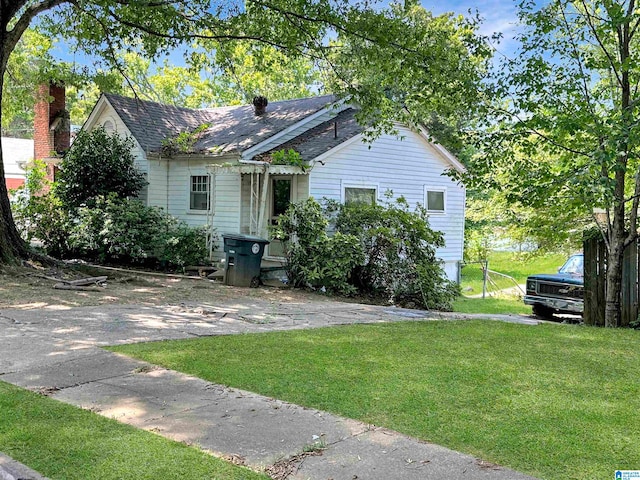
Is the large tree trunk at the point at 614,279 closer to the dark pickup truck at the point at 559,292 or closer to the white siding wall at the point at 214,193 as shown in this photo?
the dark pickup truck at the point at 559,292

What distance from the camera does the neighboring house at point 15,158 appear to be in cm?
3641

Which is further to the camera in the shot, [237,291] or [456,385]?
[237,291]

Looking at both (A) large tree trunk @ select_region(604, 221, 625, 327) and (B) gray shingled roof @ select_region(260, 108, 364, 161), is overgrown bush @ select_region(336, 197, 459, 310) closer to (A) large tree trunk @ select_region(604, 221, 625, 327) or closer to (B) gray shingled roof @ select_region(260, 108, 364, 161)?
(B) gray shingled roof @ select_region(260, 108, 364, 161)

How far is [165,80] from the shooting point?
41.3m

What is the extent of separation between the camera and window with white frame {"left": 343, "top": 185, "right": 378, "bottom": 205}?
17048 mm

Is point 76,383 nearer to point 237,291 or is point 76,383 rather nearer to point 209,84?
point 237,291

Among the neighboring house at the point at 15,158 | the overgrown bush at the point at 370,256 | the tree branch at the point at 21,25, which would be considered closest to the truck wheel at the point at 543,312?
the overgrown bush at the point at 370,256

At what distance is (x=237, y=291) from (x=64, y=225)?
705 centimetres

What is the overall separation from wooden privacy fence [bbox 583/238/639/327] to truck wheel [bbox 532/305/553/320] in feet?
12.8

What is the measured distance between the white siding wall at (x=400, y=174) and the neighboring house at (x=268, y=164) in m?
0.03

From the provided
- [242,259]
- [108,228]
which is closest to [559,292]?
[242,259]

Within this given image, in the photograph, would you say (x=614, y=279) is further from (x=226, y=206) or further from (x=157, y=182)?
(x=157, y=182)

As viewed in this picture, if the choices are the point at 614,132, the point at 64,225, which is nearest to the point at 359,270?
the point at 614,132

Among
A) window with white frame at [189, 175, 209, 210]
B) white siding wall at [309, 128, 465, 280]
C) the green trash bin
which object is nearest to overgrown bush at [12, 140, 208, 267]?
window with white frame at [189, 175, 209, 210]
